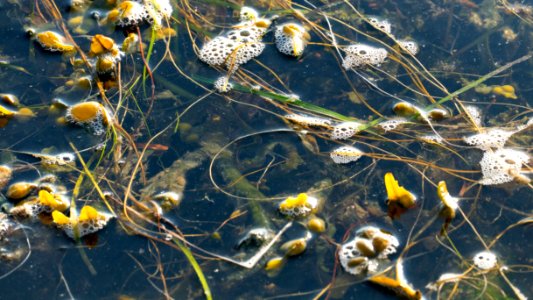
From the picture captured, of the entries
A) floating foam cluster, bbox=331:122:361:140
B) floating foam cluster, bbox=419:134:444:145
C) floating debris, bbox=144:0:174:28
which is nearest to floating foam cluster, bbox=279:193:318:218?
floating foam cluster, bbox=331:122:361:140

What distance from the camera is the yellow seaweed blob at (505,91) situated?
3.04 meters

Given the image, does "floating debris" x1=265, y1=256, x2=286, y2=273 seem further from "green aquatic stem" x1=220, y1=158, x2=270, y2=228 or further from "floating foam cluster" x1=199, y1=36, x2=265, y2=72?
"floating foam cluster" x1=199, y1=36, x2=265, y2=72

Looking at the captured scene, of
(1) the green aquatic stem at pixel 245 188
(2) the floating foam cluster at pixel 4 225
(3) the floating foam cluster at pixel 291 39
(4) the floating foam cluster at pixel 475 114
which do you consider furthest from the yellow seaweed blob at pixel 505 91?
(2) the floating foam cluster at pixel 4 225

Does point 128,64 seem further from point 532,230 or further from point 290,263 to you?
point 532,230

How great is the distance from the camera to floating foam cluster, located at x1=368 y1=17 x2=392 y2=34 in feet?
11.1

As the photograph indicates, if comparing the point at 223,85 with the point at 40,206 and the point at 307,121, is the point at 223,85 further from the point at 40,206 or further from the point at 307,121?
the point at 40,206

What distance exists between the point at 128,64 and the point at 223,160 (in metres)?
0.82

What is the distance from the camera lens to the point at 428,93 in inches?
120

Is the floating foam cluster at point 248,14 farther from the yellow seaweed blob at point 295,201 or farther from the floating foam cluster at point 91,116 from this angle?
the yellow seaweed blob at point 295,201

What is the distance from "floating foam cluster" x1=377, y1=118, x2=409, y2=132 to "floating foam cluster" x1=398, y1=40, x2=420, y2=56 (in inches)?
19.0

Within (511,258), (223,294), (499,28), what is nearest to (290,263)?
(223,294)

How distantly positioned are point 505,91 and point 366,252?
1.21m

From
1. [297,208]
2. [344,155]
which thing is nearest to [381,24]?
[344,155]

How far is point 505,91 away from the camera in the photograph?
10.0 ft
